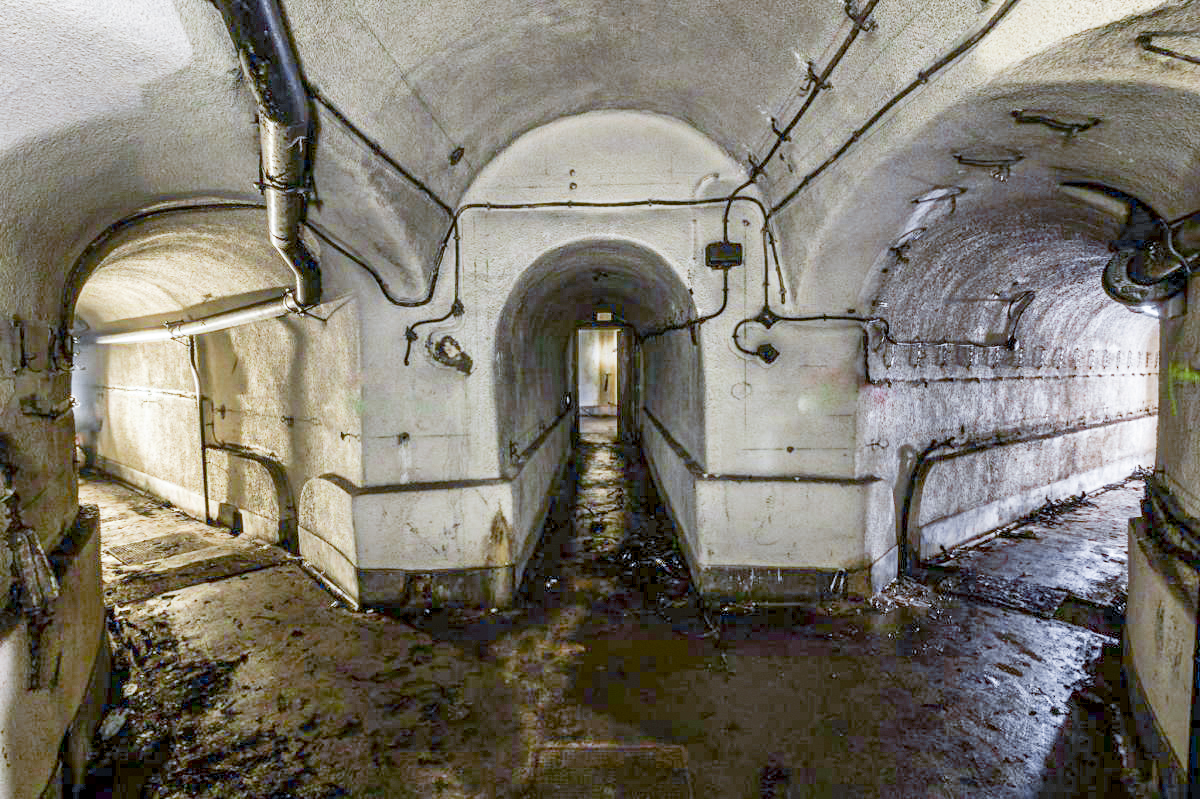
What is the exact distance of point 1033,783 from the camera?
3441 mm

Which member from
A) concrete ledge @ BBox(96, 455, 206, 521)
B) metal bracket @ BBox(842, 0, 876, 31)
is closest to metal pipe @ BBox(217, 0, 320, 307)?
metal bracket @ BBox(842, 0, 876, 31)

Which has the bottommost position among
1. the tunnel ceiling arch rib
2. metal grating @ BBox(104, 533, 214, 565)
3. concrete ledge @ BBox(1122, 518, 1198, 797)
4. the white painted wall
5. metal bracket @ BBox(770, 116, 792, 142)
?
metal grating @ BBox(104, 533, 214, 565)

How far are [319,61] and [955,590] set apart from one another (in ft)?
23.6

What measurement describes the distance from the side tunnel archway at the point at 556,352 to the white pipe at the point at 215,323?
222 cm

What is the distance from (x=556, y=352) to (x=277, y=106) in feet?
29.2

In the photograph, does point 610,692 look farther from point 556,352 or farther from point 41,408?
point 556,352

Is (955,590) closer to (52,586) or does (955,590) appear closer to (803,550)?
(803,550)

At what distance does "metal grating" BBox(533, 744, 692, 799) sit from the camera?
134 inches

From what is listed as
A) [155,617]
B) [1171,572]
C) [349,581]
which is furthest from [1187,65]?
[155,617]

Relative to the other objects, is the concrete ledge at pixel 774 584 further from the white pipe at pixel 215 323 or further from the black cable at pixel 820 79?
the white pipe at pixel 215 323

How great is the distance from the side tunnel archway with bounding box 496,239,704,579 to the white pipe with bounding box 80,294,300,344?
2220 millimetres

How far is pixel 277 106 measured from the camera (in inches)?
118

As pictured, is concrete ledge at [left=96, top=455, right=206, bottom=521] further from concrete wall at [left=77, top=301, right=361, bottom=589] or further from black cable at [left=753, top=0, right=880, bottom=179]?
black cable at [left=753, top=0, right=880, bottom=179]

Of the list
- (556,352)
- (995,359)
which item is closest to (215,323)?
(556,352)
